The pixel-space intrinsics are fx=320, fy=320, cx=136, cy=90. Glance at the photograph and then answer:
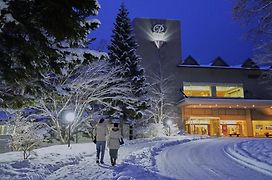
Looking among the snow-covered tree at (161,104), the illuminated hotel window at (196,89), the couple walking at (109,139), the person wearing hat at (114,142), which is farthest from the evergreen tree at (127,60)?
the person wearing hat at (114,142)

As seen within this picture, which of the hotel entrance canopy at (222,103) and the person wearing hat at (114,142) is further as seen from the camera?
the hotel entrance canopy at (222,103)

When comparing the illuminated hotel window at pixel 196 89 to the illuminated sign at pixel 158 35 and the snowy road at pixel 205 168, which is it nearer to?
the illuminated sign at pixel 158 35

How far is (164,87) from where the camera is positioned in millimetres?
41875

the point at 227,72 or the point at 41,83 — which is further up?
the point at 227,72

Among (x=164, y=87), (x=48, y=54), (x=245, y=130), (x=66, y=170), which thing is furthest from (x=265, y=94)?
(x=48, y=54)

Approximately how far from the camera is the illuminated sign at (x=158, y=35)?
46125 millimetres

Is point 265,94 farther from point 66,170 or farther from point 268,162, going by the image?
point 66,170

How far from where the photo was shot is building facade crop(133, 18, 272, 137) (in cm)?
4272

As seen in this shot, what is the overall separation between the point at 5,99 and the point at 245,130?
4032 centimetres

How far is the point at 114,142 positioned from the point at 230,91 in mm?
38303

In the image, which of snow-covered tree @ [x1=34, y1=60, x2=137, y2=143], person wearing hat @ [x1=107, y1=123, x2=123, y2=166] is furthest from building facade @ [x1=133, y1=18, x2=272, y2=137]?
person wearing hat @ [x1=107, y1=123, x2=123, y2=166]

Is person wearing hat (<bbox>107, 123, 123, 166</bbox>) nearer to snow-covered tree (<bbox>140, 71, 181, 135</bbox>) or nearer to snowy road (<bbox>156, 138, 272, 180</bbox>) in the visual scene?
snowy road (<bbox>156, 138, 272, 180</bbox>)

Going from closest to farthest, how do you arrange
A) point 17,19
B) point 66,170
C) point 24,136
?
point 17,19 → point 66,170 → point 24,136

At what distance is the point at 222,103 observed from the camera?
40.4 metres
